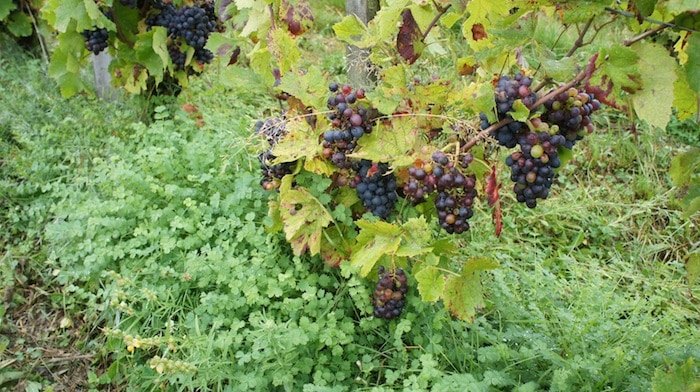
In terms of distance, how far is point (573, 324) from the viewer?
187 centimetres

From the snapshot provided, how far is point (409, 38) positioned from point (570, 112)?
48cm

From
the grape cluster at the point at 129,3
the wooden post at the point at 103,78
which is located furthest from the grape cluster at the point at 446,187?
the wooden post at the point at 103,78

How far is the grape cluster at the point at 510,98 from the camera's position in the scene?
4.60ft

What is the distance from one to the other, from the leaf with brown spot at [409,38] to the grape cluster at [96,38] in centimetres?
172

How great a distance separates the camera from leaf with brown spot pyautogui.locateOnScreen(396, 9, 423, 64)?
1.60m

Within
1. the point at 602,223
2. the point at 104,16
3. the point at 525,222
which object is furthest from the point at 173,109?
the point at 602,223

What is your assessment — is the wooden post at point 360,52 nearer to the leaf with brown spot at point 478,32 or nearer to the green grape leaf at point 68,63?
the leaf with brown spot at point 478,32

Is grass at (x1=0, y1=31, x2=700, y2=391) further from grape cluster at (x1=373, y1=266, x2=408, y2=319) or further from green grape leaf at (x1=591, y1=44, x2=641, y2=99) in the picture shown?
green grape leaf at (x1=591, y1=44, x2=641, y2=99)

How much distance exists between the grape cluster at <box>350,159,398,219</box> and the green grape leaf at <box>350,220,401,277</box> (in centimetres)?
12

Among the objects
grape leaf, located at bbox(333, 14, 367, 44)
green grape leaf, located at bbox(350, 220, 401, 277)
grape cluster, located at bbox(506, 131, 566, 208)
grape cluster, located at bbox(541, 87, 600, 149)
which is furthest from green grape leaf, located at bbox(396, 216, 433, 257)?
grape leaf, located at bbox(333, 14, 367, 44)

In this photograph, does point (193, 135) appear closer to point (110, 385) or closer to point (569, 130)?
point (110, 385)

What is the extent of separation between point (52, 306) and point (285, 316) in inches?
40.0

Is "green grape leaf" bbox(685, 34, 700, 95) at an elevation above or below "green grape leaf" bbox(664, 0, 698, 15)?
below

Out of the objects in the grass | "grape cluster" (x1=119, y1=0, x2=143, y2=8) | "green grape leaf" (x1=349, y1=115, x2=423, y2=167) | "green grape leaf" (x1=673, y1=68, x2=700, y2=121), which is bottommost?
the grass
